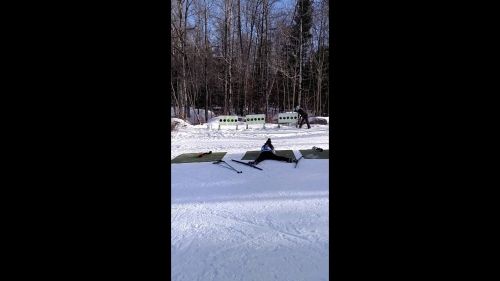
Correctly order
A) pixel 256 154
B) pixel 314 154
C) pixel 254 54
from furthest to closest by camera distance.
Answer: pixel 254 54
pixel 256 154
pixel 314 154

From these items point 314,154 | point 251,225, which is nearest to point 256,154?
point 314,154

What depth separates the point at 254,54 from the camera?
23.8 m

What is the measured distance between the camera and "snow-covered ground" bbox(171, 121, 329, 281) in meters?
2.09

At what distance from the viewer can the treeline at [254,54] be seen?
20.8 meters

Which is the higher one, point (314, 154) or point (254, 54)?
point (254, 54)

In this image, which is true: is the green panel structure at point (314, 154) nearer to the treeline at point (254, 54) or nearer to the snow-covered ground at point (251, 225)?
the snow-covered ground at point (251, 225)

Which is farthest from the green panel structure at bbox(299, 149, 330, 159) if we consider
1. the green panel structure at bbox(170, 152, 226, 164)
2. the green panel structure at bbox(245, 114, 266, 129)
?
the green panel structure at bbox(245, 114, 266, 129)

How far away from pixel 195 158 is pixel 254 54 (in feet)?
59.8

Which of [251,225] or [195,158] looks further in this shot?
[195,158]

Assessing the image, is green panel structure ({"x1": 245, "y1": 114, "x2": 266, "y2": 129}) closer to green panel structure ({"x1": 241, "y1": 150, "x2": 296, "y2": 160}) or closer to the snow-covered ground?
green panel structure ({"x1": 241, "y1": 150, "x2": 296, "y2": 160})

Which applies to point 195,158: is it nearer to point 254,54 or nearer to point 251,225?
point 251,225

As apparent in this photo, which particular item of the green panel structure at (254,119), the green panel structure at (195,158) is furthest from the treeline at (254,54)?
the green panel structure at (195,158)
